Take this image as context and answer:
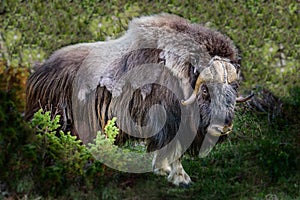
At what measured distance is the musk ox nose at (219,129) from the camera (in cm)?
452

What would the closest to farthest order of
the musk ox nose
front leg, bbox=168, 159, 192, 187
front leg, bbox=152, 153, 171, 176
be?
1. the musk ox nose
2. front leg, bbox=168, 159, 192, 187
3. front leg, bbox=152, 153, 171, 176

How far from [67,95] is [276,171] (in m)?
1.67

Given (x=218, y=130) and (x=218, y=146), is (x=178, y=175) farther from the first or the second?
(x=218, y=146)

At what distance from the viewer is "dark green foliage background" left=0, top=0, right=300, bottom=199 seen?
4.11 m

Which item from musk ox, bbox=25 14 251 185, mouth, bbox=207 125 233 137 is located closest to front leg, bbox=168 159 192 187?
musk ox, bbox=25 14 251 185

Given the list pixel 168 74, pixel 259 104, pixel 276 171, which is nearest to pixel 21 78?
pixel 168 74

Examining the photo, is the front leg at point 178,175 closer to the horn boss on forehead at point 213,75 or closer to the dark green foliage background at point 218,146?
the dark green foliage background at point 218,146

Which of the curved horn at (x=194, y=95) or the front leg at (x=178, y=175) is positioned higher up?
the curved horn at (x=194, y=95)

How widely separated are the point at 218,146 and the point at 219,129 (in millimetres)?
1111

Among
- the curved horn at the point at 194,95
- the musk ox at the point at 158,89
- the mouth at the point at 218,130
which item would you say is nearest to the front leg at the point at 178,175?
the musk ox at the point at 158,89

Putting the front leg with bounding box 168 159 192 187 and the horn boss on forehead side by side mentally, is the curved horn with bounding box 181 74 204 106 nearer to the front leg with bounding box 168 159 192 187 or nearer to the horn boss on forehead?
the horn boss on forehead

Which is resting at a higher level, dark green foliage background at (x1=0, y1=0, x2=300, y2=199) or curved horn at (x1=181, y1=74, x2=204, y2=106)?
curved horn at (x1=181, y1=74, x2=204, y2=106)

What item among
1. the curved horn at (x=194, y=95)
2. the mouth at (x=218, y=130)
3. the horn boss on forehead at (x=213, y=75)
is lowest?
the mouth at (x=218, y=130)

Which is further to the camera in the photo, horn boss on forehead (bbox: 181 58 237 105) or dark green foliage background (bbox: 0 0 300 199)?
horn boss on forehead (bbox: 181 58 237 105)
